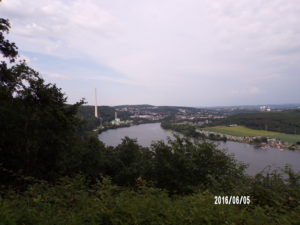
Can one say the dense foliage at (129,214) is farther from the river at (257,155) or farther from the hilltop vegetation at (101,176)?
the river at (257,155)

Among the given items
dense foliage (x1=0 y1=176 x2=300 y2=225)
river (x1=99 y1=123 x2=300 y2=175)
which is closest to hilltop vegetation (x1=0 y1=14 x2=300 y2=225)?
dense foliage (x1=0 y1=176 x2=300 y2=225)

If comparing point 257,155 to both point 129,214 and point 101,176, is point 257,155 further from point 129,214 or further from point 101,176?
point 129,214
